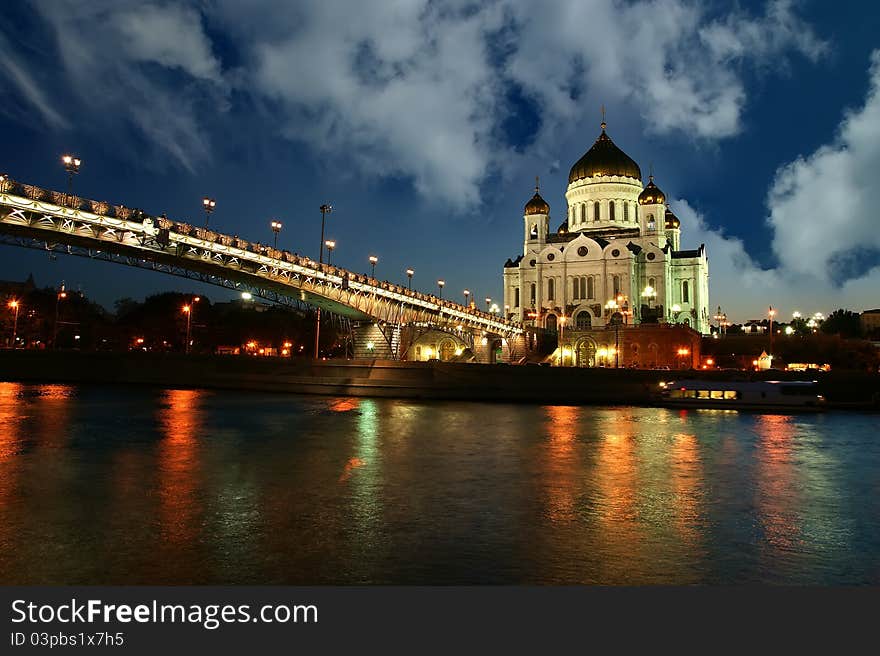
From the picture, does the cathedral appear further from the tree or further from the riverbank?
the riverbank

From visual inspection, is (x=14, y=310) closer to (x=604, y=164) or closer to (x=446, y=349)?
(x=446, y=349)

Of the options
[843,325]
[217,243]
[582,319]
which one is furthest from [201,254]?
[843,325]

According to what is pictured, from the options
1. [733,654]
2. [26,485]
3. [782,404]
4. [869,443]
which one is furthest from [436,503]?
[782,404]

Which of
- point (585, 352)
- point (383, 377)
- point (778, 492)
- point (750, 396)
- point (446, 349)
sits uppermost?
point (446, 349)

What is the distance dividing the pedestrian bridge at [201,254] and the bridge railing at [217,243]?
0.05m

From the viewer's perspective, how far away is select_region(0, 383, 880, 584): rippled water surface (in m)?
8.66

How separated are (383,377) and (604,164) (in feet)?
225

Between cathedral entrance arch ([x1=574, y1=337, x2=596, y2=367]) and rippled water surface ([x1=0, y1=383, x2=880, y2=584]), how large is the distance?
54566 millimetres

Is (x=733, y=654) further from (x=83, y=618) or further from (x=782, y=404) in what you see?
(x=782, y=404)

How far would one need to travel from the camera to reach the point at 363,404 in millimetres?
42312

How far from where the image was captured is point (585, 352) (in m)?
82.8

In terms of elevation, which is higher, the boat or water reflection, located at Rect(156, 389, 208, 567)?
the boat

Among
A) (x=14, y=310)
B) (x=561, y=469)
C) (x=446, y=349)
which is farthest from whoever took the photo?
(x=446, y=349)

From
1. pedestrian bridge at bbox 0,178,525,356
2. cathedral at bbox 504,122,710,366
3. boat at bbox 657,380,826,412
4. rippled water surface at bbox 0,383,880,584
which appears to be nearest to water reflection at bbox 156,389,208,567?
rippled water surface at bbox 0,383,880,584
